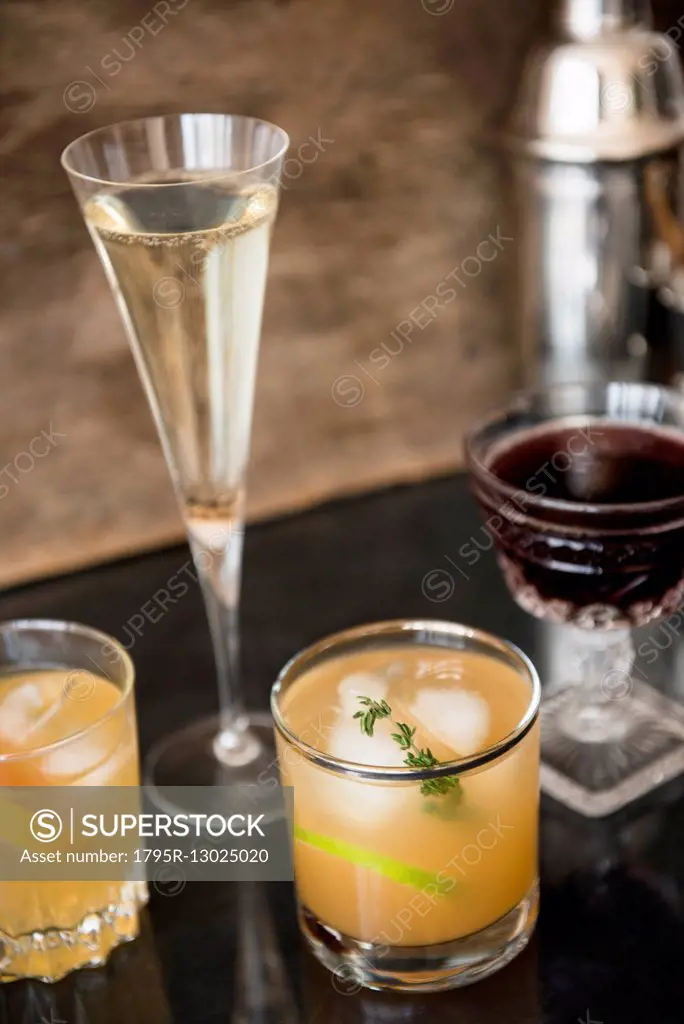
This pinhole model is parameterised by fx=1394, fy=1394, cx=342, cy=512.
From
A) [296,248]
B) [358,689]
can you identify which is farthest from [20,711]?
[296,248]

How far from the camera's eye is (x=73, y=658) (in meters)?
0.88

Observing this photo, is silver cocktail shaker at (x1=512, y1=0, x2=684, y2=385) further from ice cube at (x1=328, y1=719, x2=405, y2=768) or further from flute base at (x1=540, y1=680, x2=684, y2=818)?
ice cube at (x1=328, y1=719, x2=405, y2=768)

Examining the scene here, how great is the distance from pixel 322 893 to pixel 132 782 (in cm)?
14

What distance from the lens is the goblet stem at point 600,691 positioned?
3.34 feet

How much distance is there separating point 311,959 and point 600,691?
0.33 metres

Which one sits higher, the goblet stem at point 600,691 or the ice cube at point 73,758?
the ice cube at point 73,758

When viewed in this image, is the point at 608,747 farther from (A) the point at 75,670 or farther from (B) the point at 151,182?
(B) the point at 151,182

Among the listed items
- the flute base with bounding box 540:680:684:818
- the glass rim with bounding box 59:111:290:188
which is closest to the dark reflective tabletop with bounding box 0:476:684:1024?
the flute base with bounding box 540:680:684:818

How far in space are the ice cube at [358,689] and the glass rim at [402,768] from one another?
0.08 feet

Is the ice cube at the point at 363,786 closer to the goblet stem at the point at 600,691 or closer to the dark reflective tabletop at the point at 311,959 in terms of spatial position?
the dark reflective tabletop at the point at 311,959

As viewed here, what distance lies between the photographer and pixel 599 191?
4.08 feet

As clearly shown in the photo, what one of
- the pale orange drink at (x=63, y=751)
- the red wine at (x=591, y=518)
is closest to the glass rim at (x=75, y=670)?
the pale orange drink at (x=63, y=751)

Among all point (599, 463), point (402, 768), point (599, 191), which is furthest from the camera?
point (599, 191)

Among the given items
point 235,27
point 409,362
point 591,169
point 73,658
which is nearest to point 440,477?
point 409,362
